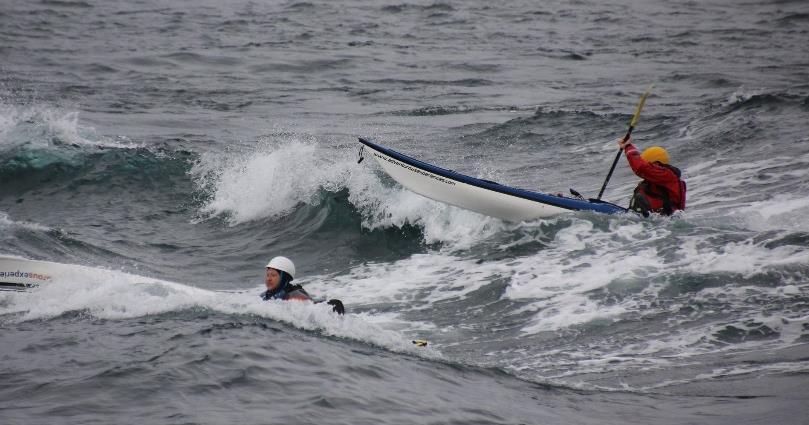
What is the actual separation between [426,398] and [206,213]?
9249 mm

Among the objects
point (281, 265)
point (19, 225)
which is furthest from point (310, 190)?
point (281, 265)

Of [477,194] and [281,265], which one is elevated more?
[477,194]

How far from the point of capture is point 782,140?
51.4 ft

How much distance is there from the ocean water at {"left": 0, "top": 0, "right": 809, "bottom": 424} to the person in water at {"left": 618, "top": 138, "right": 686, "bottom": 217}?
0.33 metres

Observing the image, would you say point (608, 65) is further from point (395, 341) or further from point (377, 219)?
point (395, 341)

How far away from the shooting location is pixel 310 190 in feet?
49.9

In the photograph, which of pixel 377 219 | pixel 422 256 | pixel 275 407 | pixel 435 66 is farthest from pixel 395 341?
pixel 435 66

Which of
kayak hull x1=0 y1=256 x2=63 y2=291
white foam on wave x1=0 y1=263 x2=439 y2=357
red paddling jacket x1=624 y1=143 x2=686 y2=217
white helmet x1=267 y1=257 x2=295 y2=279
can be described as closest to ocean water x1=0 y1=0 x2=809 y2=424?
white foam on wave x1=0 y1=263 x2=439 y2=357

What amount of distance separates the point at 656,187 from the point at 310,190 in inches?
224

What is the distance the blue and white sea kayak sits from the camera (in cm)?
1223

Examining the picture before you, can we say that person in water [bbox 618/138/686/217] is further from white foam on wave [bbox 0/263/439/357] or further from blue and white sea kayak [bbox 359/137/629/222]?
white foam on wave [bbox 0/263/439/357]

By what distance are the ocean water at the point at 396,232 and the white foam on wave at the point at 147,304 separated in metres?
0.03

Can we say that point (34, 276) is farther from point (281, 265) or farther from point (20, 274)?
point (281, 265)

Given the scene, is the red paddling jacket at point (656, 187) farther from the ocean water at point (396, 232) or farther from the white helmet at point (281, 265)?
the white helmet at point (281, 265)
